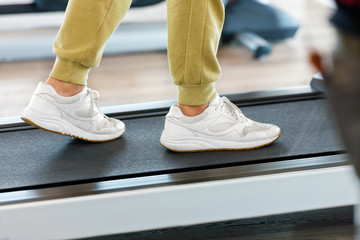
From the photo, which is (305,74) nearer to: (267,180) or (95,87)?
(95,87)

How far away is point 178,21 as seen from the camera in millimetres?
1152

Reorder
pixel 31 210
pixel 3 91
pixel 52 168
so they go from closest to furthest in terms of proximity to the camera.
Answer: pixel 31 210 → pixel 52 168 → pixel 3 91

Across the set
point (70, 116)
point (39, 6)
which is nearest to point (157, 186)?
point (70, 116)

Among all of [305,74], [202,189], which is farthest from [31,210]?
[305,74]

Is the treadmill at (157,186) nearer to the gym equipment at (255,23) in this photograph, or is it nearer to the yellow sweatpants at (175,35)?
the yellow sweatpants at (175,35)

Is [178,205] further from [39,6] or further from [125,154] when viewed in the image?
[39,6]

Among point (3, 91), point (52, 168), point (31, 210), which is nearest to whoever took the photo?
point (31, 210)

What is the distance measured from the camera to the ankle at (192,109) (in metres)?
1.27

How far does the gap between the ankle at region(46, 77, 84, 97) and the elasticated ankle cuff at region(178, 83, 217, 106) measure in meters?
0.29

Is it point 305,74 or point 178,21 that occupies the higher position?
point 178,21

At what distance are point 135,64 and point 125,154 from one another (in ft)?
4.94

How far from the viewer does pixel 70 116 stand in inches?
50.8

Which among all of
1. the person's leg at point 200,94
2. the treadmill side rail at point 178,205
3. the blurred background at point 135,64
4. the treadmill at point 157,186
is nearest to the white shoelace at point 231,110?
the person's leg at point 200,94

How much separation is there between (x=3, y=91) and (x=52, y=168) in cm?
131
